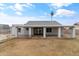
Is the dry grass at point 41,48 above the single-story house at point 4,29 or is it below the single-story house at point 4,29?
below

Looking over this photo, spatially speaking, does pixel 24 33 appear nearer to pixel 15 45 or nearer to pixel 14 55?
pixel 15 45

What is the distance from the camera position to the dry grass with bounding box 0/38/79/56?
5.46 meters

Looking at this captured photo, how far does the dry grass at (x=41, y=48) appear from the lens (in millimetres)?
5461

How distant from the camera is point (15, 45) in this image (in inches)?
241

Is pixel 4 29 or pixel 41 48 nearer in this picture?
pixel 41 48

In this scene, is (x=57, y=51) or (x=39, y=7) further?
(x=39, y=7)

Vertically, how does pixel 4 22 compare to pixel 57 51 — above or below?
above

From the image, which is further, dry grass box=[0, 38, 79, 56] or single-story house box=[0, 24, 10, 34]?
single-story house box=[0, 24, 10, 34]

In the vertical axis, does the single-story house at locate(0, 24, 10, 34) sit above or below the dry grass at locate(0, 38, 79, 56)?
above

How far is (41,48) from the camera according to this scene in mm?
5805

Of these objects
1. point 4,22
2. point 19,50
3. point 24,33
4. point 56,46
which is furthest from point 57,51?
point 24,33

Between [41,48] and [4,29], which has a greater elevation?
[4,29]

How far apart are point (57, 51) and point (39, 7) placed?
5.94 feet

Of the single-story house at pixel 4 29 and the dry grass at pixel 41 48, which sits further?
the single-story house at pixel 4 29
